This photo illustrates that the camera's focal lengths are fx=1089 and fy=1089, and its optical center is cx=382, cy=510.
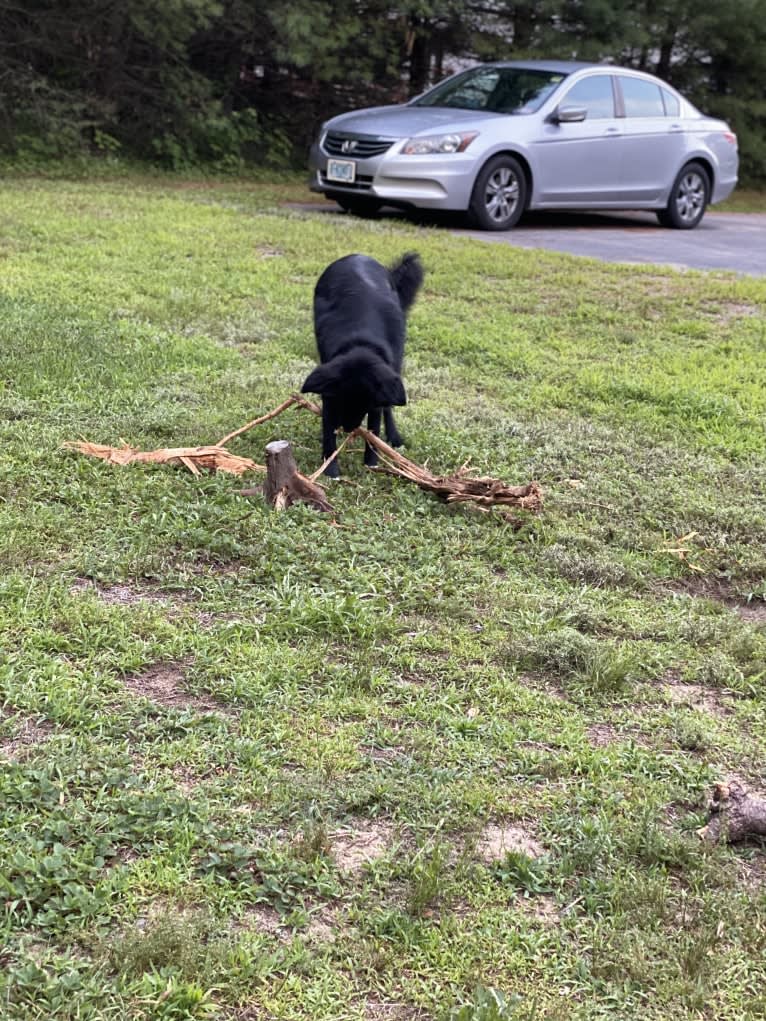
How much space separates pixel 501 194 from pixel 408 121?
44.5 inches

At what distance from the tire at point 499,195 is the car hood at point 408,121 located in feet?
1.50

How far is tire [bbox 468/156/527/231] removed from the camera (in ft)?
33.8

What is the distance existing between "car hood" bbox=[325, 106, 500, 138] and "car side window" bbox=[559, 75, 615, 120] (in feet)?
3.40

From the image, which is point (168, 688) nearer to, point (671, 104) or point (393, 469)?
point (393, 469)

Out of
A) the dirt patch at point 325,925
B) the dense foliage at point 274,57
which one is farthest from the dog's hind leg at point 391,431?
the dense foliage at point 274,57

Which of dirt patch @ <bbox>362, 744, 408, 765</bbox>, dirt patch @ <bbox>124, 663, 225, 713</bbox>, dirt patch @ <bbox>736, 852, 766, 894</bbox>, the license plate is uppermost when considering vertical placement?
the license plate

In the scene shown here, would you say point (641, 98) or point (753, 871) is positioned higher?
point (641, 98)

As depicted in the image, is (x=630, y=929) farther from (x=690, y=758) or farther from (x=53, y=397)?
(x=53, y=397)

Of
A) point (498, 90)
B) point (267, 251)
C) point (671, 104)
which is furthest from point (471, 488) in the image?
point (671, 104)

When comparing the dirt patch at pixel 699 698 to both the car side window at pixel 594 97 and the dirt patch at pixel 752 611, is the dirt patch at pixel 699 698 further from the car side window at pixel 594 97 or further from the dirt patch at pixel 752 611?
the car side window at pixel 594 97

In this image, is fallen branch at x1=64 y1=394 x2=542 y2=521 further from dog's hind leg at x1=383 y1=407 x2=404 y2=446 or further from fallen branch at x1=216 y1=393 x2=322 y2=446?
dog's hind leg at x1=383 y1=407 x2=404 y2=446

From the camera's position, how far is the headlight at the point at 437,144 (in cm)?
1006

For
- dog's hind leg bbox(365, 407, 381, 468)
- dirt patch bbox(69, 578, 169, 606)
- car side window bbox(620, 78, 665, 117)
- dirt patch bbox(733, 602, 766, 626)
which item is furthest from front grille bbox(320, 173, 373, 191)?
dirt patch bbox(69, 578, 169, 606)

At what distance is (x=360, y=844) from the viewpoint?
2346 millimetres
